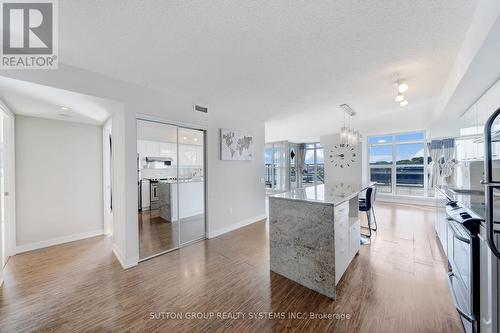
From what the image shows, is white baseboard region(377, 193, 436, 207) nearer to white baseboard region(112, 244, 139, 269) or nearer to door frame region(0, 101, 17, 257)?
white baseboard region(112, 244, 139, 269)

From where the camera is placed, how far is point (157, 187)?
3297 millimetres

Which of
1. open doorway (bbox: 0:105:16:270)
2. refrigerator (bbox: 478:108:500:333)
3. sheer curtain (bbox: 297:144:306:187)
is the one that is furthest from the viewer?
sheer curtain (bbox: 297:144:306:187)

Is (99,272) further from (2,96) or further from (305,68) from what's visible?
(305,68)

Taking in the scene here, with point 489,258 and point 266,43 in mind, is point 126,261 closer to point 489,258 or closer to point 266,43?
point 266,43

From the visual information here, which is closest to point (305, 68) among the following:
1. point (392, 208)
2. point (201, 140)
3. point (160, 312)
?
point (201, 140)

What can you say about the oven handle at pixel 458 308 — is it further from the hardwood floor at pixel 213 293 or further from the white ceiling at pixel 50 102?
the white ceiling at pixel 50 102

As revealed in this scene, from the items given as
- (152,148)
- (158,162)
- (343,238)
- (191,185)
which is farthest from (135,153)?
(343,238)

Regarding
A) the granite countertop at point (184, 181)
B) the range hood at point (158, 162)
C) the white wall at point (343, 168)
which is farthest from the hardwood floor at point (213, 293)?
the white wall at point (343, 168)

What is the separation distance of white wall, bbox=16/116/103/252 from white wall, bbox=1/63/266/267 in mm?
1249

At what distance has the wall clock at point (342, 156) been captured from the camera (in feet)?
17.0

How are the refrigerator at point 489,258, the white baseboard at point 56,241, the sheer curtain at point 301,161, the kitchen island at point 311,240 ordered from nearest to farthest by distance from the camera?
the refrigerator at point 489,258
the kitchen island at point 311,240
the white baseboard at point 56,241
the sheer curtain at point 301,161

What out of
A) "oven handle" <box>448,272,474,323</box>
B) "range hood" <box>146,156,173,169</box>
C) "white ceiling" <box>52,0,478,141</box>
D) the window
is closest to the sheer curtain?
the window

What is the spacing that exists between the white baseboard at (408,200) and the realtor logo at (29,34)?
8893 millimetres

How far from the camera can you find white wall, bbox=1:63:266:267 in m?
2.44
